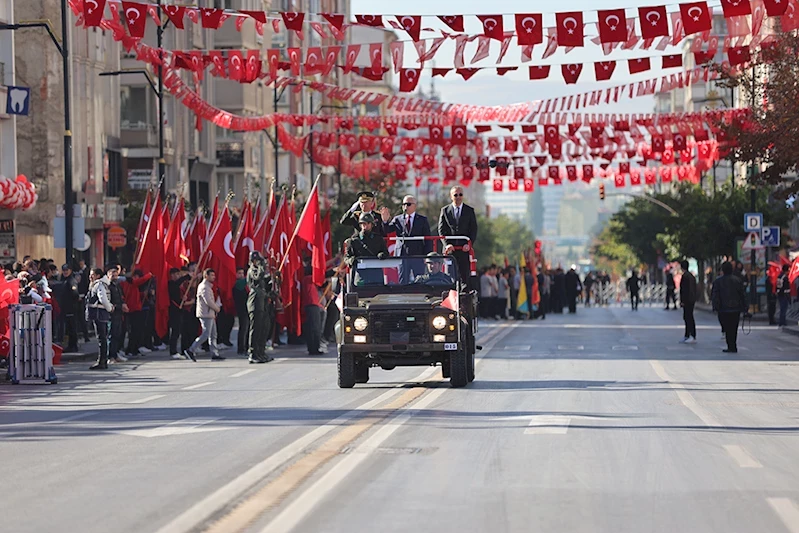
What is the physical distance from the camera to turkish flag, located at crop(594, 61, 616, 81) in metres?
34.2

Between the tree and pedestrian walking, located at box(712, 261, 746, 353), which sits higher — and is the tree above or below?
above

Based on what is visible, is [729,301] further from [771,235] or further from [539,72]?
[771,235]

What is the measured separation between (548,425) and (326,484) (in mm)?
4987

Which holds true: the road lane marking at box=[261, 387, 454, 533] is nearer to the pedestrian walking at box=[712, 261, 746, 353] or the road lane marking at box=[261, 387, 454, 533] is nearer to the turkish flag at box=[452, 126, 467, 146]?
the pedestrian walking at box=[712, 261, 746, 353]

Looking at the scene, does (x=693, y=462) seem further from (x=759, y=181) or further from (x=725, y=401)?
(x=759, y=181)

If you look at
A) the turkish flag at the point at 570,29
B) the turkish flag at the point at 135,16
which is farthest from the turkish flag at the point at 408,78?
the turkish flag at the point at 135,16

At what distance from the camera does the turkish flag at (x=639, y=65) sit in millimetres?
33594

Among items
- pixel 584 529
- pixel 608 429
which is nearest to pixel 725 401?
pixel 608 429

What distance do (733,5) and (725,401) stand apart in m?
9.73

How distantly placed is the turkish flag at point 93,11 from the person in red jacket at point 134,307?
5.93m

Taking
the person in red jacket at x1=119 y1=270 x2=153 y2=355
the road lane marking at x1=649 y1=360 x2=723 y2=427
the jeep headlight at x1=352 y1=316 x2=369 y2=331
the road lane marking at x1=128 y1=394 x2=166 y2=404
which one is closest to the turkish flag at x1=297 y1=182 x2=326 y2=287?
the person in red jacket at x1=119 y1=270 x2=153 y2=355

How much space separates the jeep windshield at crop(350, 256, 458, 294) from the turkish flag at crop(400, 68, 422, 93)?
14.9m

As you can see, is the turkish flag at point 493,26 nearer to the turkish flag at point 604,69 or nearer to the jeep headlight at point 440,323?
the turkish flag at point 604,69

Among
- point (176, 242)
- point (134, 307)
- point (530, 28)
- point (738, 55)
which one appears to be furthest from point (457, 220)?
point (176, 242)
